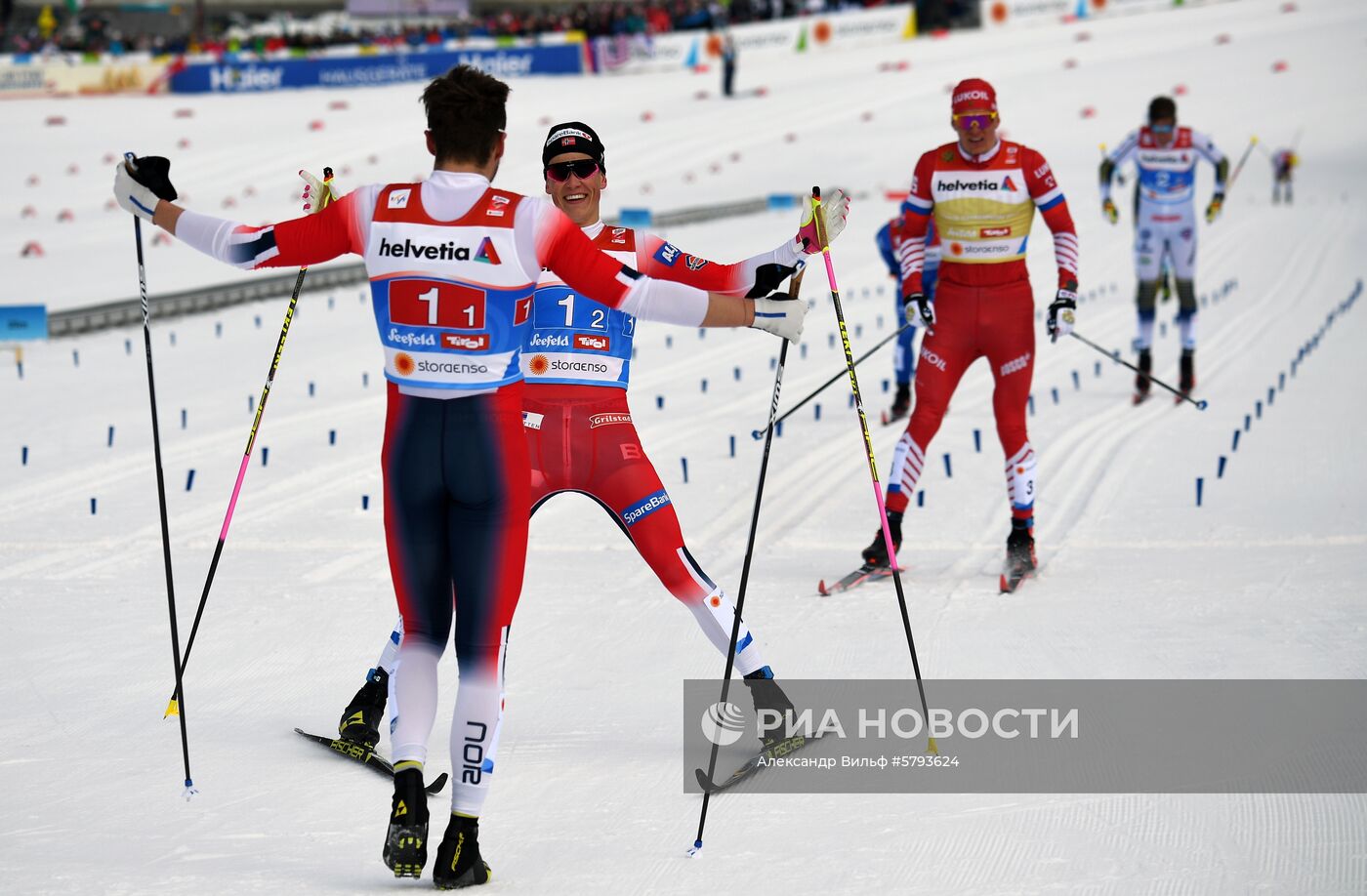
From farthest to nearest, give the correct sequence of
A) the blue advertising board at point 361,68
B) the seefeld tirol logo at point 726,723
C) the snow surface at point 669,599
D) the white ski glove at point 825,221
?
the blue advertising board at point 361,68 < the seefeld tirol logo at point 726,723 < the white ski glove at point 825,221 < the snow surface at point 669,599

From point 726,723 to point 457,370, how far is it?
6.69 feet

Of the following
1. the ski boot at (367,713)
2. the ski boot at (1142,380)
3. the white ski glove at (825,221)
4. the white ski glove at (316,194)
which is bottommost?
the ski boot at (1142,380)

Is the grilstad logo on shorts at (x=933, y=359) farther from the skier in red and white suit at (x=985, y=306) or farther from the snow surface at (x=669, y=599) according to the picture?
the snow surface at (x=669, y=599)

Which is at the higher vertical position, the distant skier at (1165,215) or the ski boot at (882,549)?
the distant skier at (1165,215)

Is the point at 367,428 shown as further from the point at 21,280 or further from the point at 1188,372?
the point at 21,280

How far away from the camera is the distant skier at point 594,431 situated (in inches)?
218

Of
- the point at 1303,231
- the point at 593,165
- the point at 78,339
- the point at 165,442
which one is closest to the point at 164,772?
the point at 593,165

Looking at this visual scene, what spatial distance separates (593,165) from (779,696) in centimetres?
192

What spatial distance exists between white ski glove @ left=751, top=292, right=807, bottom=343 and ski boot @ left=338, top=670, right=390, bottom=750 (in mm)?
1875

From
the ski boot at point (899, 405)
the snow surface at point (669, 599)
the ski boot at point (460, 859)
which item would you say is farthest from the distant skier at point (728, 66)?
the ski boot at point (460, 859)

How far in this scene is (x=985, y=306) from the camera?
816 cm

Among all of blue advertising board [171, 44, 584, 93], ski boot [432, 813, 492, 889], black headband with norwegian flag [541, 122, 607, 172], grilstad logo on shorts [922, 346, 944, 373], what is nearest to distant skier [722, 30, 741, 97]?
blue advertising board [171, 44, 584, 93]

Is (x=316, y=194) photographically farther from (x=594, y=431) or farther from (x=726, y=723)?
(x=726, y=723)

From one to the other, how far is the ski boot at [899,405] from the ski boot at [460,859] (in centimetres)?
839
